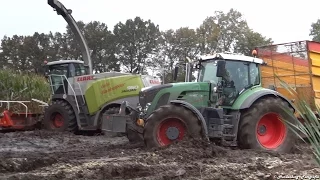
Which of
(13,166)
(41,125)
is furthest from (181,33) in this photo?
(13,166)

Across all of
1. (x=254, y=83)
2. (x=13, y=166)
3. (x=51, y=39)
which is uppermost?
(x=51, y=39)

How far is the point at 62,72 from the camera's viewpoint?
51.4ft

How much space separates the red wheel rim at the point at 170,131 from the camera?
894 cm

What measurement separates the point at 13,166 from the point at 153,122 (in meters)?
2.80

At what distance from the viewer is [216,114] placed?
916 cm

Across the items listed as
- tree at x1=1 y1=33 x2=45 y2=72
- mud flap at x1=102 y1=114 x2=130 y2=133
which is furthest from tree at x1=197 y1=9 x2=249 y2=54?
mud flap at x1=102 y1=114 x2=130 y2=133

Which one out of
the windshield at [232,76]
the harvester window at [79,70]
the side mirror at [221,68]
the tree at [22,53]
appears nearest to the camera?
the side mirror at [221,68]

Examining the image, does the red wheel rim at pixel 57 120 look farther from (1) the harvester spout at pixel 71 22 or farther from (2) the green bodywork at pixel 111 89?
(1) the harvester spout at pixel 71 22

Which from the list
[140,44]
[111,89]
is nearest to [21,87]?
[111,89]

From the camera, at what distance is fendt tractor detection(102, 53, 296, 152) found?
8844 millimetres

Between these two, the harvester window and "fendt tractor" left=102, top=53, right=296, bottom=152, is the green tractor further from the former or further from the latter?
"fendt tractor" left=102, top=53, right=296, bottom=152

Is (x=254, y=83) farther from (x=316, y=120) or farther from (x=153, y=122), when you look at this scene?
(x=316, y=120)

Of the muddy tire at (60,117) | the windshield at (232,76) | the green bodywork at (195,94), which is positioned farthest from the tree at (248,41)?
the green bodywork at (195,94)

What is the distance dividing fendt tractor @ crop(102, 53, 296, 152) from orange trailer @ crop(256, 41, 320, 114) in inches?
92.8
